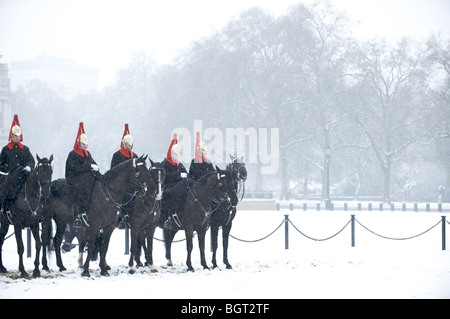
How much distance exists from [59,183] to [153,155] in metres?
44.6

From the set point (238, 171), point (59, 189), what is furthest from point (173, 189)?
point (59, 189)

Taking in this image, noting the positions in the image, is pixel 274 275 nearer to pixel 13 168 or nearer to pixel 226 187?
pixel 226 187

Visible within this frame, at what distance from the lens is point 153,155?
6053cm

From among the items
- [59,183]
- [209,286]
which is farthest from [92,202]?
[209,286]

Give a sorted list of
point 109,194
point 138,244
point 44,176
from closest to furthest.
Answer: point 44,176
point 109,194
point 138,244

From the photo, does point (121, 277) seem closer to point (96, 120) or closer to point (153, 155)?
point (153, 155)

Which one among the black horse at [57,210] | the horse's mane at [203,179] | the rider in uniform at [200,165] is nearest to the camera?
the black horse at [57,210]

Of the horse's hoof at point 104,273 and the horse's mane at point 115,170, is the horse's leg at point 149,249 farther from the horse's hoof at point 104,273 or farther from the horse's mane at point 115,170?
the horse's mane at point 115,170

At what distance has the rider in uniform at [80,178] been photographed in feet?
48.9

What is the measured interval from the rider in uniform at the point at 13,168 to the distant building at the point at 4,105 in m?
58.2

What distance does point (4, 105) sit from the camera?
72.8 m

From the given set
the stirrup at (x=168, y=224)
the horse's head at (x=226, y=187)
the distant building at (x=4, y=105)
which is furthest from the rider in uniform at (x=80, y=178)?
the distant building at (x=4, y=105)

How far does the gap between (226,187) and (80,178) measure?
312cm

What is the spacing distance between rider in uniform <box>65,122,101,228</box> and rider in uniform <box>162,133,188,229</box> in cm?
179
